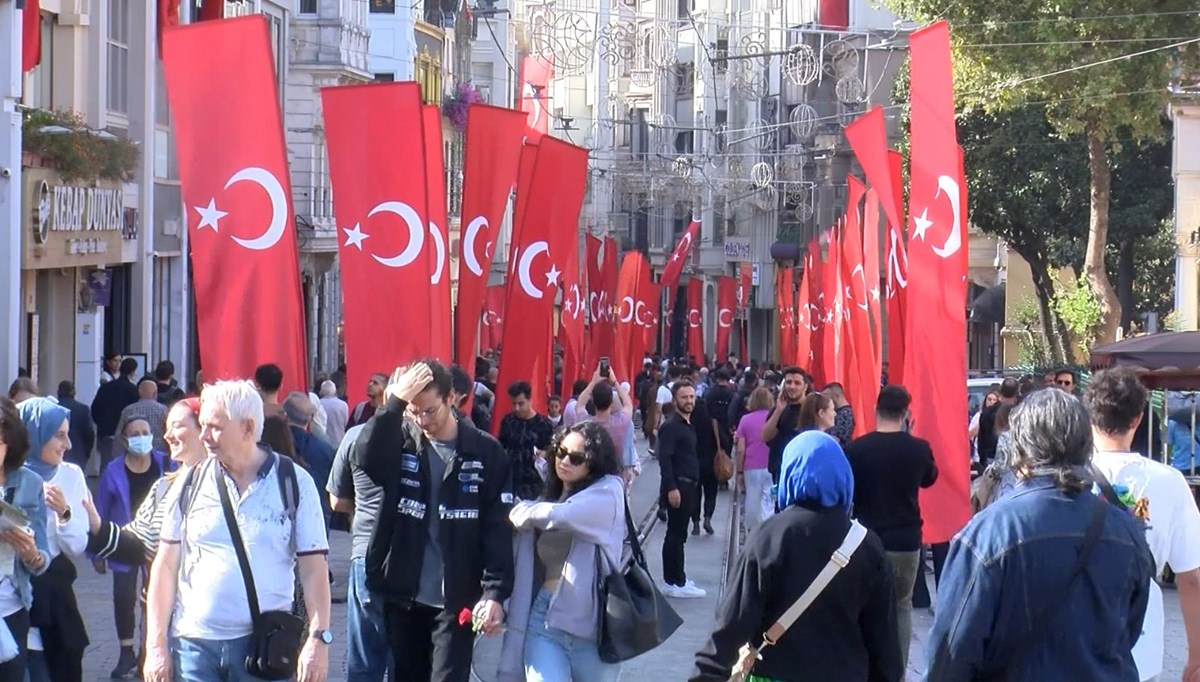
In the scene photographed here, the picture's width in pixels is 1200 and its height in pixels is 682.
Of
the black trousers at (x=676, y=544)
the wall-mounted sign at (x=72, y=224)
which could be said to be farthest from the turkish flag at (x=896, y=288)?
the wall-mounted sign at (x=72, y=224)

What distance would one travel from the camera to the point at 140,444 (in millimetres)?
9688

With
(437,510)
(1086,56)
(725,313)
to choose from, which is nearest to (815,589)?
(437,510)

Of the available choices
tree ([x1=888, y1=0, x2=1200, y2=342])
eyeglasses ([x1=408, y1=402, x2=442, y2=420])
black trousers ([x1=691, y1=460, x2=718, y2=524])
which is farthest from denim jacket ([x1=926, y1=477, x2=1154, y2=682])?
tree ([x1=888, y1=0, x2=1200, y2=342])

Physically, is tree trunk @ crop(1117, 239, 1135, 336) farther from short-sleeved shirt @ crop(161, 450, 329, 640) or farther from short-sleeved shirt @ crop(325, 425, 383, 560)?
short-sleeved shirt @ crop(161, 450, 329, 640)

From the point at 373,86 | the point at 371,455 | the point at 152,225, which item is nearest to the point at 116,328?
the point at 152,225

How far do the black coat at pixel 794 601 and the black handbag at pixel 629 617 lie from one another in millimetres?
1279

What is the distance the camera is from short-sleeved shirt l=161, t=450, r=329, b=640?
6105mm

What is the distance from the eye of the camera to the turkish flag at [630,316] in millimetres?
31484

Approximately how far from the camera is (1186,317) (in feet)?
113

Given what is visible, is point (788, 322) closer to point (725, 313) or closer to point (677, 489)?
point (725, 313)

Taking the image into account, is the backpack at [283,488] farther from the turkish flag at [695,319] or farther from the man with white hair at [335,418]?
the turkish flag at [695,319]

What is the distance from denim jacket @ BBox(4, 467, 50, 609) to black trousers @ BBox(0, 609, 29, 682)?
0.23ft

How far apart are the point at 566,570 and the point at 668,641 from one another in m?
5.32

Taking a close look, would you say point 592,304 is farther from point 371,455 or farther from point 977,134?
point 371,455
